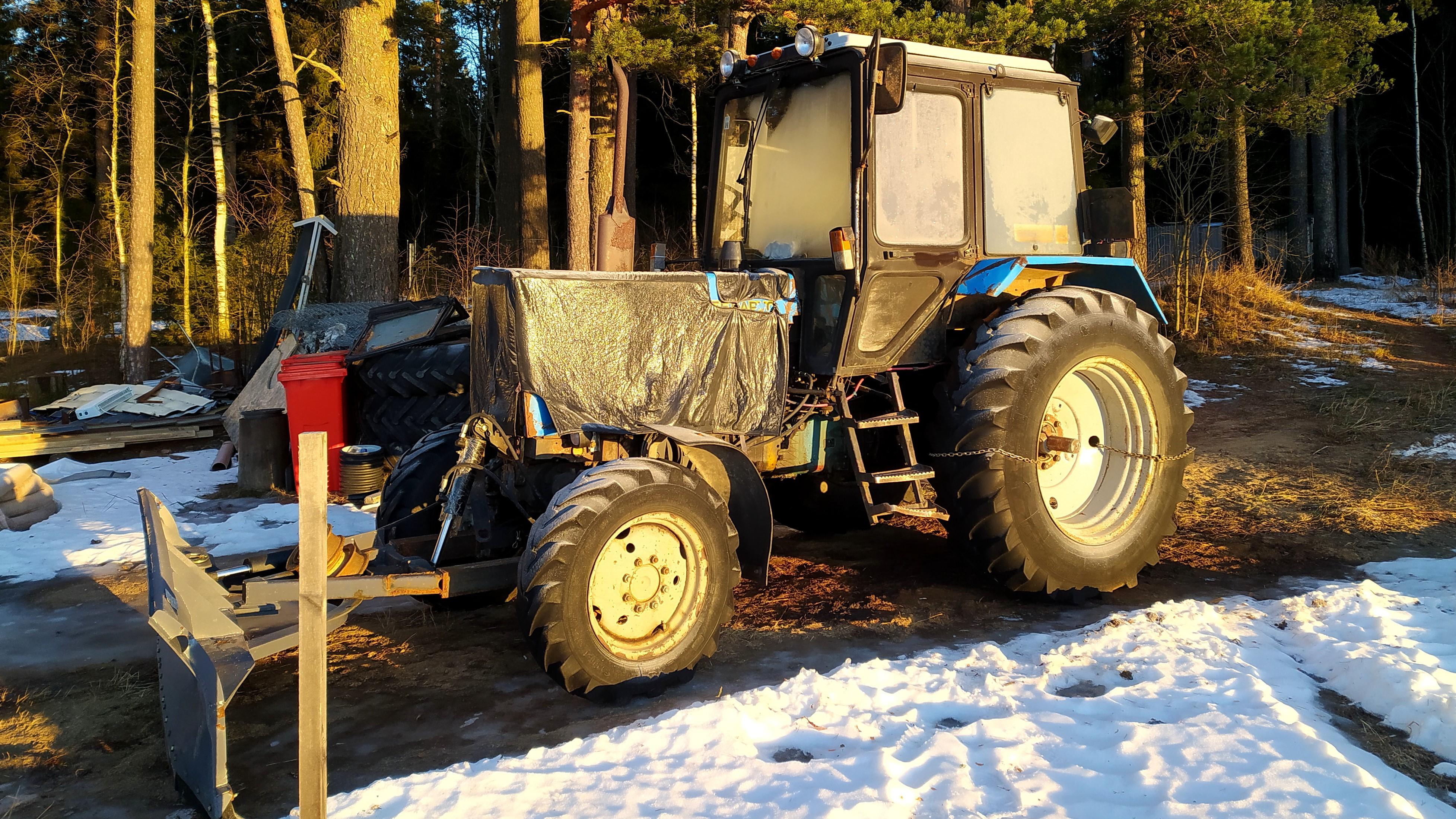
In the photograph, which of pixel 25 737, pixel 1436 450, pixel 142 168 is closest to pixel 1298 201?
pixel 1436 450

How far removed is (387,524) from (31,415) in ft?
27.1

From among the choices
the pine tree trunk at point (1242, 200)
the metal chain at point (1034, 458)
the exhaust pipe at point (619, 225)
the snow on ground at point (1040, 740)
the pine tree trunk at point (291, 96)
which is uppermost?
the pine tree trunk at point (291, 96)

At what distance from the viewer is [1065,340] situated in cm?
498

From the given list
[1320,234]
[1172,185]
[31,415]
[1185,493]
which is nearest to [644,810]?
[1185,493]

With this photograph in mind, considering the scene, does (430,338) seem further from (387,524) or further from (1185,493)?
(1185,493)

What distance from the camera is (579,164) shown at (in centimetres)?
1396

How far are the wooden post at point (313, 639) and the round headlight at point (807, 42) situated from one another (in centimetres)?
315

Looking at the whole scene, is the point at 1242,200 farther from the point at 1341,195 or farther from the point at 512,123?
the point at 1341,195

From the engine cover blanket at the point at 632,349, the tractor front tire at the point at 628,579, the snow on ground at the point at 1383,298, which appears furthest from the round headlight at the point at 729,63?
the snow on ground at the point at 1383,298

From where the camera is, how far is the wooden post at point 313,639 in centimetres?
246

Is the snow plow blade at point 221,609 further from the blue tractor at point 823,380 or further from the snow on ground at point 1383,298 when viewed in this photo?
the snow on ground at point 1383,298

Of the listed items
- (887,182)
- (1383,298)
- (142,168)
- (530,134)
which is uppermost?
(530,134)

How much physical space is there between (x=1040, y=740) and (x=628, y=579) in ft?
5.20

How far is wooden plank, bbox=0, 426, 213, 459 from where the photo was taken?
9.00 meters
